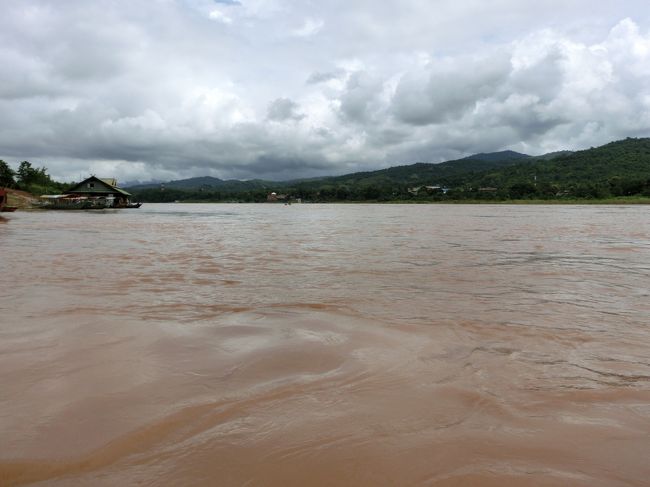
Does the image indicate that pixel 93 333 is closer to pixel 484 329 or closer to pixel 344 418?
pixel 344 418

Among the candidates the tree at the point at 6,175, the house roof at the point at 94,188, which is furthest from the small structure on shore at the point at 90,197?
the tree at the point at 6,175

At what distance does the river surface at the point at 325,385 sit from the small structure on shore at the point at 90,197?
185 ft

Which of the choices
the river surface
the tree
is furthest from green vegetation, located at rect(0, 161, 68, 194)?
the river surface

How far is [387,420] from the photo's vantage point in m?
2.59

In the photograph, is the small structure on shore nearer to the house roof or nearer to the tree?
the house roof

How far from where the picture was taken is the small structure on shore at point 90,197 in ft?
184

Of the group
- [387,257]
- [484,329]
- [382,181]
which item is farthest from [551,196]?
[382,181]

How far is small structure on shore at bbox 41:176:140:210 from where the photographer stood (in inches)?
2205

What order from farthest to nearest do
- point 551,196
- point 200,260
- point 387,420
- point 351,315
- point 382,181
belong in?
point 382,181 < point 551,196 < point 200,260 < point 351,315 < point 387,420

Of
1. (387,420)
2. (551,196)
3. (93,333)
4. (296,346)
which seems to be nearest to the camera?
(387,420)

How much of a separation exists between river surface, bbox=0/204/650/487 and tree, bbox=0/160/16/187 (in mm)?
65793

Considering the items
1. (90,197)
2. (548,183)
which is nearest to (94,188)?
(90,197)

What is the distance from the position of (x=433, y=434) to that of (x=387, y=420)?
11.5 inches

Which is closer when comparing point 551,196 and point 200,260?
point 200,260
